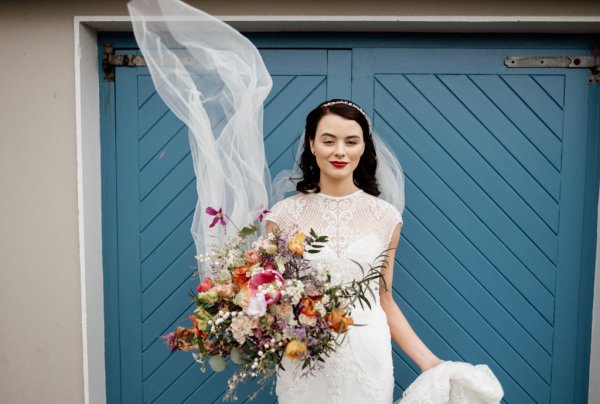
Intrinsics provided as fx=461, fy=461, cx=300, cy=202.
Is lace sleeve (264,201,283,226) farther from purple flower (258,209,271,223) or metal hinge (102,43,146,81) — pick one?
metal hinge (102,43,146,81)

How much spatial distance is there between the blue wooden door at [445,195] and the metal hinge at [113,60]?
0.05m

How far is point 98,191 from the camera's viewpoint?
9.90ft

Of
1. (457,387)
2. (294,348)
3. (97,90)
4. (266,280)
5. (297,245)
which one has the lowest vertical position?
(457,387)

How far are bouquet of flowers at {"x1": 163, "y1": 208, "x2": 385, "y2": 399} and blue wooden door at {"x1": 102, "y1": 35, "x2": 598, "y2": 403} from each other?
4.10 ft

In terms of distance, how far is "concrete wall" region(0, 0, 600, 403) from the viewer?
2.78 meters

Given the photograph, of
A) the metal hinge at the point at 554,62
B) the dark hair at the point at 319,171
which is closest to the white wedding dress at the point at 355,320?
the dark hair at the point at 319,171

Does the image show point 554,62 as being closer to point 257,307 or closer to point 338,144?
point 338,144

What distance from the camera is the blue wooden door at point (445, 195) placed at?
115 inches

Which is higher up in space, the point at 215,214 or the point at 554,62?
the point at 554,62

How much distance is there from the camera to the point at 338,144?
219 centimetres

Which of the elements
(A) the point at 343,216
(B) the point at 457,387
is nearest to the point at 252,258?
(A) the point at 343,216

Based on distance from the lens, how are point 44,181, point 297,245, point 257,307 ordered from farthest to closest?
point 44,181, point 297,245, point 257,307

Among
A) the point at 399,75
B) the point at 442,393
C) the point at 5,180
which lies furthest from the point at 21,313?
the point at 399,75

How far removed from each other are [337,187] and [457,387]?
108 cm
